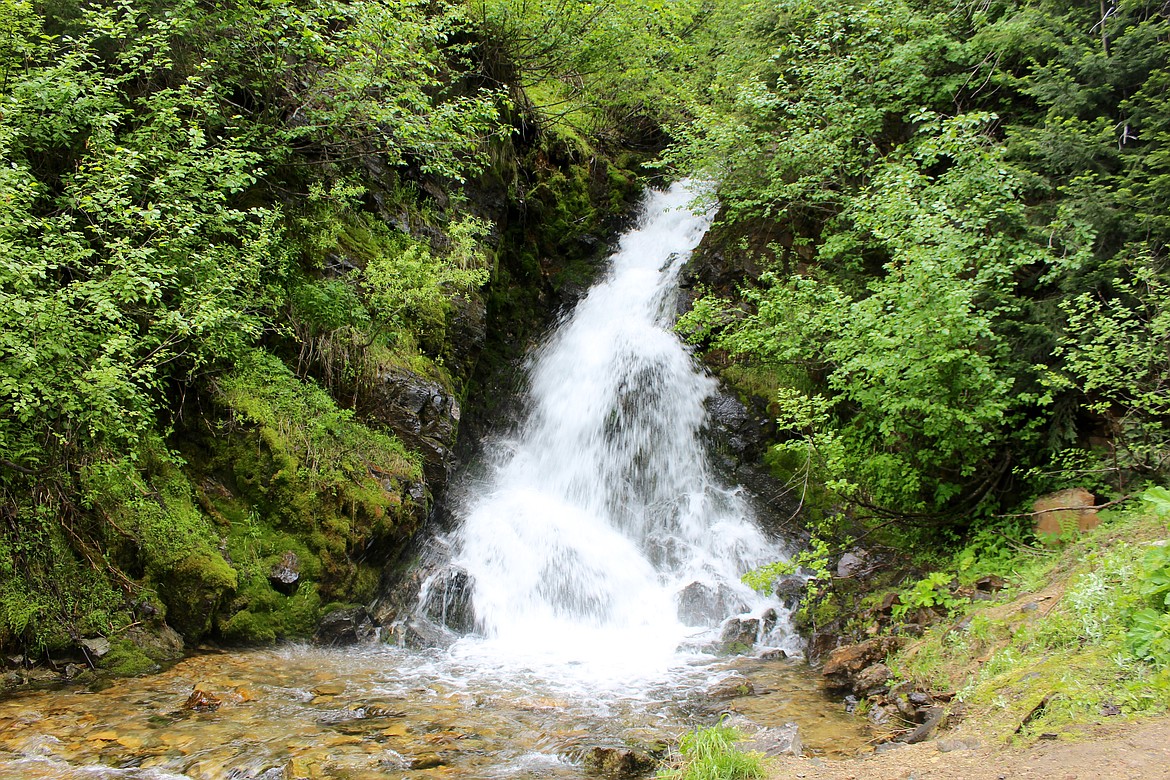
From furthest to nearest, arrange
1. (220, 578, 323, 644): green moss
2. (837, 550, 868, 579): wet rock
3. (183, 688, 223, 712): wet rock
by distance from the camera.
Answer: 1. (837, 550, 868, 579): wet rock
2. (220, 578, 323, 644): green moss
3. (183, 688, 223, 712): wet rock

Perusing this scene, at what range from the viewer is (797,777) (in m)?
3.57

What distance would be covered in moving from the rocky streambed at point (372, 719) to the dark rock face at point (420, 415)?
3077 millimetres

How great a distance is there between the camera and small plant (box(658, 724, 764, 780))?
3606mm

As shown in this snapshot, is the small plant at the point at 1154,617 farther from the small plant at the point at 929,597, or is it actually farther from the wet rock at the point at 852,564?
the wet rock at the point at 852,564

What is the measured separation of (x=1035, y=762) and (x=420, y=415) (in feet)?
25.9

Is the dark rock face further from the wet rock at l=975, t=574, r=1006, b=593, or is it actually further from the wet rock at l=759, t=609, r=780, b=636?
the wet rock at l=975, t=574, r=1006, b=593

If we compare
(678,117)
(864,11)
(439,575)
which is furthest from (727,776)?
(678,117)

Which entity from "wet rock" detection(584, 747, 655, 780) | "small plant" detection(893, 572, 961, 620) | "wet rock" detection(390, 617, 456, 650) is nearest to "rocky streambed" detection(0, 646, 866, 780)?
"wet rock" detection(584, 747, 655, 780)

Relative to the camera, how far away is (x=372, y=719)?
522 centimetres

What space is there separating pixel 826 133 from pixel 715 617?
7.54m

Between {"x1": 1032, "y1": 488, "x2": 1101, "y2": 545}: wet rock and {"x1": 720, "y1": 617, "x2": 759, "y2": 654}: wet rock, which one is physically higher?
{"x1": 1032, "y1": 488, "x2": 1101, "y2": 545}: wet rock

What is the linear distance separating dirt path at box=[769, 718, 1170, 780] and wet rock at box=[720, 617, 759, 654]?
3719 mm

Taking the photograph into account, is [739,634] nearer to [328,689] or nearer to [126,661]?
[328,689]

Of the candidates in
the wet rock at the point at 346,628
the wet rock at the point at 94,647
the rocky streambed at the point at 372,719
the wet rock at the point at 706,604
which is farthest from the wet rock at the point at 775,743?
the wet rock at the point at 94,647
